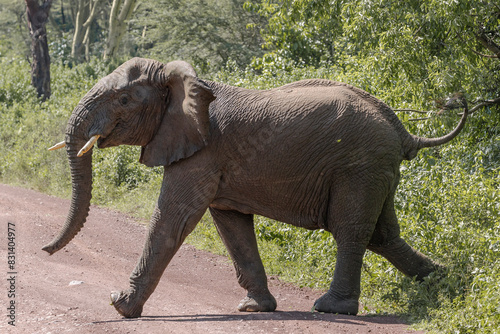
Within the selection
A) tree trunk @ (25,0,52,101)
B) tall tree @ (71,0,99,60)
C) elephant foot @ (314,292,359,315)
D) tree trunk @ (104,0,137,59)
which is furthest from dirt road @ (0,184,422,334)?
tall tree @ (71,0,99,60)

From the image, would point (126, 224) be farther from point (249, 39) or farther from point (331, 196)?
point (249, 39)

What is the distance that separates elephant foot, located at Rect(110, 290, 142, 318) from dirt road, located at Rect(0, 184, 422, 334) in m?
0.12

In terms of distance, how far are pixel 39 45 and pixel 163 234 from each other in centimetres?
1504

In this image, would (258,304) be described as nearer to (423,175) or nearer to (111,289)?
(111,289)

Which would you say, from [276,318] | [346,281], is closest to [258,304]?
[276,318]

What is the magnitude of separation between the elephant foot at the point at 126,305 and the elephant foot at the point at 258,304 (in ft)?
3.58

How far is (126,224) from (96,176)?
9.48 feet

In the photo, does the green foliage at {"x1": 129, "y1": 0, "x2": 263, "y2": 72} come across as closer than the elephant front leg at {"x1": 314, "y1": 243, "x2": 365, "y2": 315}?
No

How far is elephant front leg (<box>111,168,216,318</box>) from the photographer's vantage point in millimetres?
6656

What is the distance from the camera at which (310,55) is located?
50.9 feet

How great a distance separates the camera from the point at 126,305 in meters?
6.70

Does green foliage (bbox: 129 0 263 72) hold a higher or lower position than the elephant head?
lower

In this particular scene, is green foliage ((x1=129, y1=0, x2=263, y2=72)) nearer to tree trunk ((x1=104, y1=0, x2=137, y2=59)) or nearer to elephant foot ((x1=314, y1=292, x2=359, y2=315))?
tree trunk ((x1=104, y1=0, x2=137, y2=59))

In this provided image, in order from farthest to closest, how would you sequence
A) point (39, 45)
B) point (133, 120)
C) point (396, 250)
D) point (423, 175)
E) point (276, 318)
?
point (39, 45), point (423, 175), point (396, 250), point (133, 120), point (276, 318)
